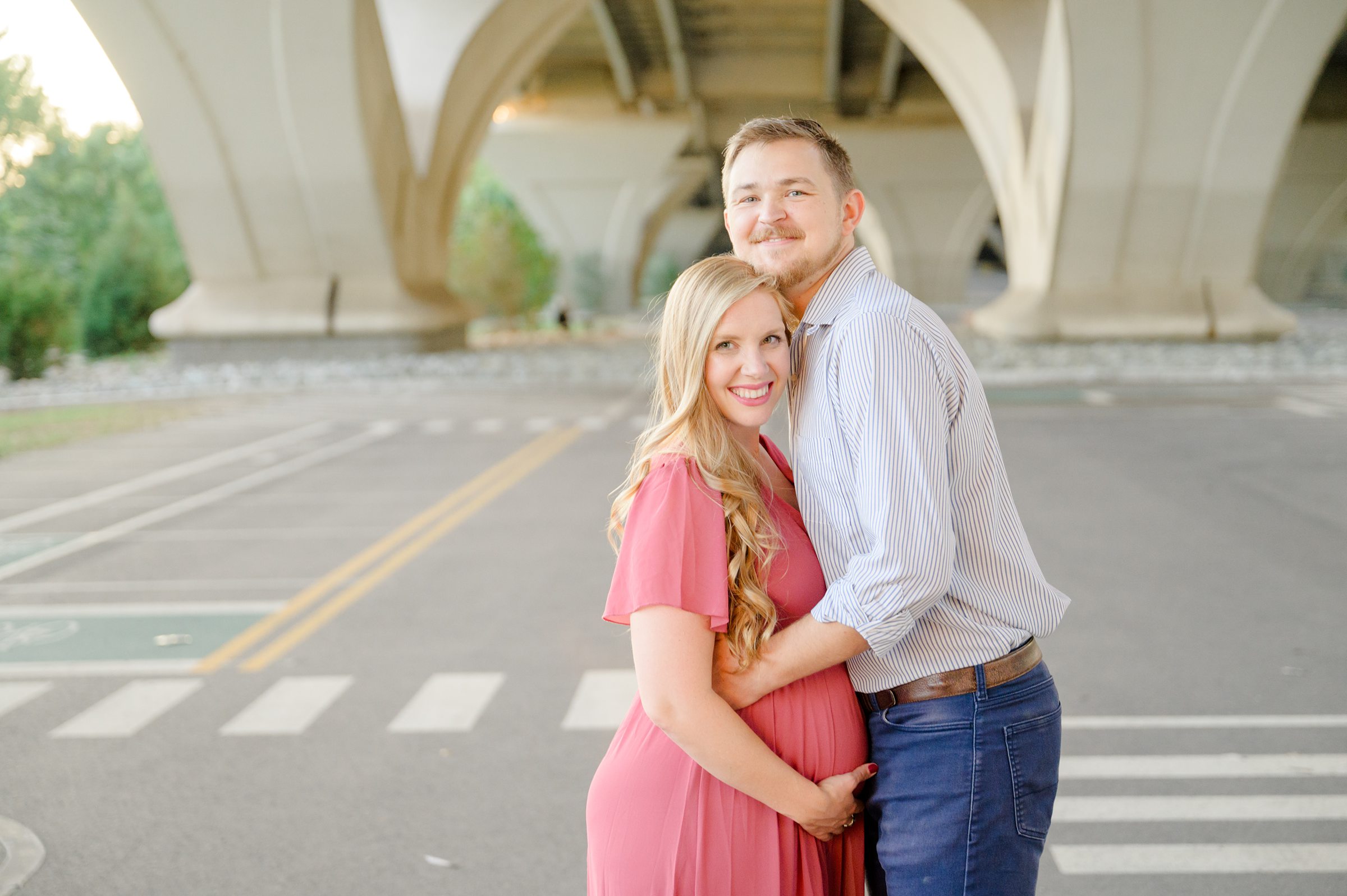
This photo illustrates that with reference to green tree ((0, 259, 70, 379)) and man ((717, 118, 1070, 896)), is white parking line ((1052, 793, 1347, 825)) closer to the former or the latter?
man ((717, 118, 1070, 896))

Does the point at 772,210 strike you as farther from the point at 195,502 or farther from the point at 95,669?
the point at 195,502

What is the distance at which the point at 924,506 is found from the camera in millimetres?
2139

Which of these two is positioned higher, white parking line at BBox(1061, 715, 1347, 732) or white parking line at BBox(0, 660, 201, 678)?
white parking line at BBox(1061, 715, 1347, 732)

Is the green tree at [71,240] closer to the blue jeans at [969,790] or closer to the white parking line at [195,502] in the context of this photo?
the white parking line at [195,502]

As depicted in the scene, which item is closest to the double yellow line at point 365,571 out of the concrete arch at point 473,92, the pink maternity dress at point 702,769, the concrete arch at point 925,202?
the pink maternity dress at point 702,769

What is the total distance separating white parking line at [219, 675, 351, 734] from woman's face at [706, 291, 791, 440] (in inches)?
147

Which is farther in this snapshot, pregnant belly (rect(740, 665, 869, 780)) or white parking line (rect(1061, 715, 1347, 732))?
white parking line (rect(1061, 715, 1347, 732))

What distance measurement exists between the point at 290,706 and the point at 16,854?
153 centimetres

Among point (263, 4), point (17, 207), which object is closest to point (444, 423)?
point (263, 4)

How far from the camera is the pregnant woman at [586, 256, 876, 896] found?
2.26m

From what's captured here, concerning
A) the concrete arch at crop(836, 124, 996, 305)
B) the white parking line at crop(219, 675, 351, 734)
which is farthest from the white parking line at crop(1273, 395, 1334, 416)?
the concrete arch at crop(836, 124, 996, 305)

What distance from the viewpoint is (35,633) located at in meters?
7.05

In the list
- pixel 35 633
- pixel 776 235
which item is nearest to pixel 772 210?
pixel 776 235

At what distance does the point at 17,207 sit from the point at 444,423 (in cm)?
2879
